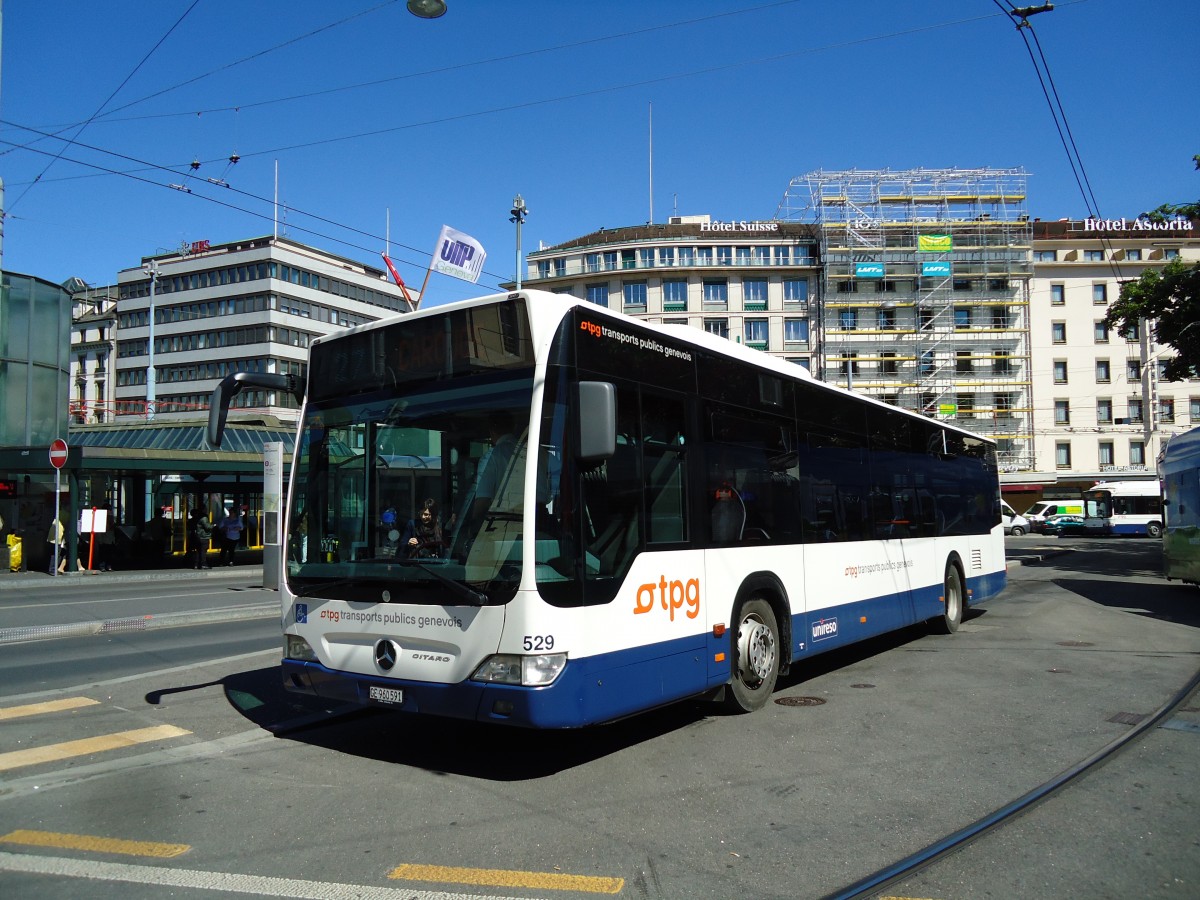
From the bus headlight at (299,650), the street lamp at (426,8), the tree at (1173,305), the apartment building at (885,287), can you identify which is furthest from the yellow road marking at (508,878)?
the apartment building at (885,287)

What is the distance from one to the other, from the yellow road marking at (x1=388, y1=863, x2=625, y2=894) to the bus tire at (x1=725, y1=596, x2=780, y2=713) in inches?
131

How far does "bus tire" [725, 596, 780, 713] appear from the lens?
25.0 ft

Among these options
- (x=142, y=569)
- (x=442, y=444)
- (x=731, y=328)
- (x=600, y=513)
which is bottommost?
(x=142, y=569)

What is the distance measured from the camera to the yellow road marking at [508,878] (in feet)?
14.0

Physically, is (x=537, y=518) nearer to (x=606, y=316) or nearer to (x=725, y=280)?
(x=606, y=316)

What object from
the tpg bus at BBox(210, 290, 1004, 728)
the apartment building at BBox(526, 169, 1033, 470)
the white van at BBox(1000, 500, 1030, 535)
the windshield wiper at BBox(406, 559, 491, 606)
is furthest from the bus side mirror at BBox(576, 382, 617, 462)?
the apartment building at BBox(526, 169, 1033, 470)

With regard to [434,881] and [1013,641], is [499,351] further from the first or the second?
[1013,641]

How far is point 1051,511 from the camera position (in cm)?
5734

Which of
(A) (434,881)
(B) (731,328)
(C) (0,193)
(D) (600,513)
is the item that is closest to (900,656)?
(D) (600,513)

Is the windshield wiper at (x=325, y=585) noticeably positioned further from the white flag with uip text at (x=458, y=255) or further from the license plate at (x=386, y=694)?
the white flag with uip text at (x=458, y=255)

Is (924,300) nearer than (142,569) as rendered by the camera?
No

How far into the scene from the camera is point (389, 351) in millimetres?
6508

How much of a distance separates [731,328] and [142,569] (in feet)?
173

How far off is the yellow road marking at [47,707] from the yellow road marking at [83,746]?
127 cm
